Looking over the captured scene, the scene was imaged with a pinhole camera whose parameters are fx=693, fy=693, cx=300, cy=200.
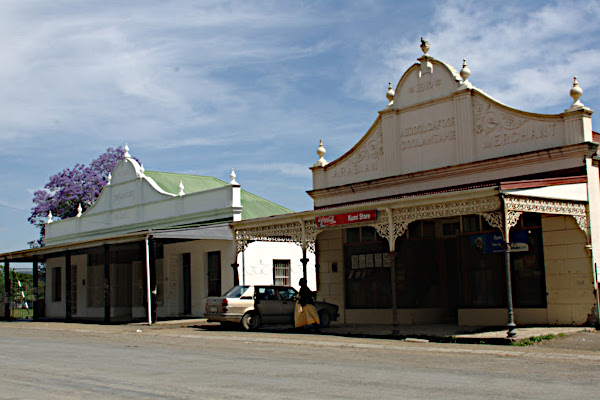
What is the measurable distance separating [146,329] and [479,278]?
10.6 meters

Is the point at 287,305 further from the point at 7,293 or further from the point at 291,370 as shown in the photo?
the point at 7,293

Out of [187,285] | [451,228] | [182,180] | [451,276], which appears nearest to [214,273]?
[187,285]

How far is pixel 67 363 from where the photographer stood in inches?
484

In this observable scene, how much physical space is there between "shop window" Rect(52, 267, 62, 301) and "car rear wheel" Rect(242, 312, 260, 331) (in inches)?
777

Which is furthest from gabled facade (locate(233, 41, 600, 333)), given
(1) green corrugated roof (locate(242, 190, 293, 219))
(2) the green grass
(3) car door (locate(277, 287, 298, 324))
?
(1) green corrugated roof (locate(242, 190, 293, 219))

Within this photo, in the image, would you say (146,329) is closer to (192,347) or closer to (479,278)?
(192,347)

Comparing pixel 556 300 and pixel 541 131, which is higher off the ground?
pixel 541 131

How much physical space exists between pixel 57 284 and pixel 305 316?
882 inches

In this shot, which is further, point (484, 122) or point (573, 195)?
point (484, 122)

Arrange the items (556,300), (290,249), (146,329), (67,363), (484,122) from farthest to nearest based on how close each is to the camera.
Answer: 1. (290,249)
2. (146,329)
3. (484,122)
4. (556,300)
5. (67,363)

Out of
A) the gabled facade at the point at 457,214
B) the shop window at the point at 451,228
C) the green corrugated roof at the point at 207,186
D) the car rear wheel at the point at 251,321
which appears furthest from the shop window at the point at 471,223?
the green corrugated roof at the point at 207,186

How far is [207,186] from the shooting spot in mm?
33219

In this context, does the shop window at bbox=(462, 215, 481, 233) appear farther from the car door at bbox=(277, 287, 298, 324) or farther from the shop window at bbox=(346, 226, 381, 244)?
the car door at bbox=(277, 287, 298, 324)

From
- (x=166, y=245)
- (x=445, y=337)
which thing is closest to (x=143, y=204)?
(x=166, y=245)
